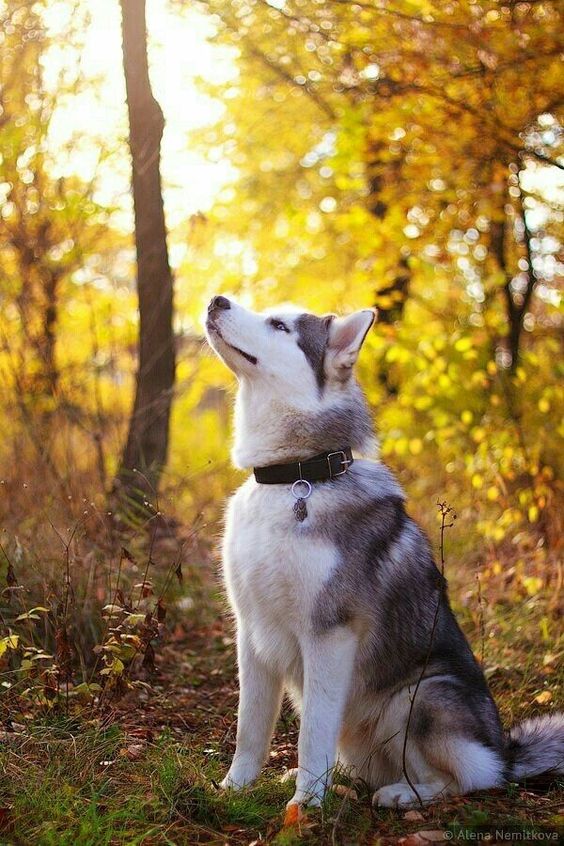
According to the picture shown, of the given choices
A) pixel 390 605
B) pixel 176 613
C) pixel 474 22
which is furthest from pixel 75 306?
pixel 390 605

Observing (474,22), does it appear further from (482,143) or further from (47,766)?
(47,766)

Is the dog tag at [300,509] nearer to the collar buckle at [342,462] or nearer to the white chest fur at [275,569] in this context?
the white chest fur at [275,569]

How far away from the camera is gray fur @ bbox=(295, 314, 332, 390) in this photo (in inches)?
144

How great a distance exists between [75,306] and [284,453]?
509cm

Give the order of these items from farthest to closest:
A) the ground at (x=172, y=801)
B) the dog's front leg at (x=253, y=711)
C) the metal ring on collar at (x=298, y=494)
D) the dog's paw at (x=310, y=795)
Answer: the dog's front leg at (x=253, y=711), the metal ring on collar at (x=298, y=494), the dog's paw at (x=310, y=795), the ground at (x=172, y=801)

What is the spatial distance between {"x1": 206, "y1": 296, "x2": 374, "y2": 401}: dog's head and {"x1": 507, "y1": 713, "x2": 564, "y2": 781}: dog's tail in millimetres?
1617

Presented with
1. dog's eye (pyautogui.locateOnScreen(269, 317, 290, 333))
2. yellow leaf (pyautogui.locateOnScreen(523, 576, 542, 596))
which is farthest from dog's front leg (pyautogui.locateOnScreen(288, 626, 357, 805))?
yellow leaf (pyautogui.locateOnScreen(523, 576, 542, 596))

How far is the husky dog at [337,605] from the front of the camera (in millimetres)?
3236

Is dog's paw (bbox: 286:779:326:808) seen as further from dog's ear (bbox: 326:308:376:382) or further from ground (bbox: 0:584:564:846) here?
dog's ear (bbox: 326:308:376:382)

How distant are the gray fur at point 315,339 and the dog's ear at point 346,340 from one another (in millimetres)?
32

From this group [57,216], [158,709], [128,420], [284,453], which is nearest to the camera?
[284,453]

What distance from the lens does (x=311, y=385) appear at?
362cm

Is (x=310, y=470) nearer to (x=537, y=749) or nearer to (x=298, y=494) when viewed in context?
(x=298, y=494)

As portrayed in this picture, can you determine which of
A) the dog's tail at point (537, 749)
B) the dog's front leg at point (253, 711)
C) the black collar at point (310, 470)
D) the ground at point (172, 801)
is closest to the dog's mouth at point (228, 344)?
the black collar at point (310, 470)
